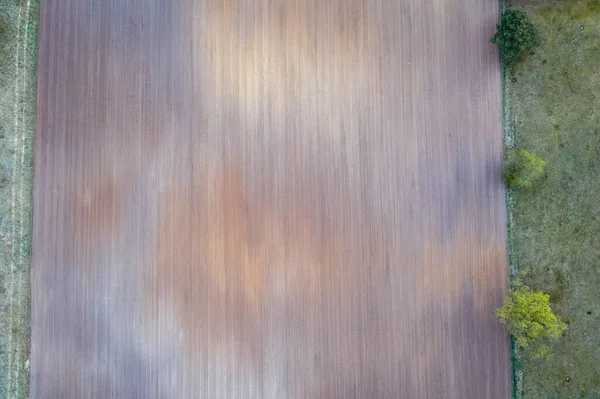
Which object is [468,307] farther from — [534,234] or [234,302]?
[234,302]

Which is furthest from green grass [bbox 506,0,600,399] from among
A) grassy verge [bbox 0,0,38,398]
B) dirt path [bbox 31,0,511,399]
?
grassy verge [bbox 0,0,38,398]

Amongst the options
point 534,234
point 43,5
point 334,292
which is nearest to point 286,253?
point 334,292

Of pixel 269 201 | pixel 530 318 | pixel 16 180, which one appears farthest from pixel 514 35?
pixel 16 180

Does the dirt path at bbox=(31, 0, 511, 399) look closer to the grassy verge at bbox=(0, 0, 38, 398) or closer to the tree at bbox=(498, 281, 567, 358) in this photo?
the grassy verge at bbox=(0, 0, 38, 398)

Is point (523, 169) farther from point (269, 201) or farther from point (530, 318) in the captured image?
point (269, 201)

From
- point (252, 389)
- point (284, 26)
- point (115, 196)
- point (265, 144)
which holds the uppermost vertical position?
point (284, 26)
